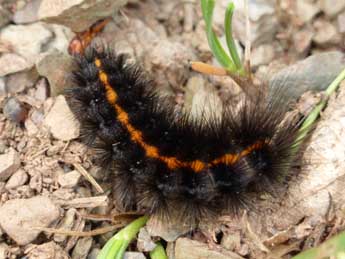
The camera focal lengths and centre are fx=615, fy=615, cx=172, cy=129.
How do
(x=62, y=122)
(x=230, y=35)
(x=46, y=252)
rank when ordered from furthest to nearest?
(x=62, y=122)
(x=230, y=35)
(x=46, y=252)

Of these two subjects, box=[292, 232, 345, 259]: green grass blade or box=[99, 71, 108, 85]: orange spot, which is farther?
box=[99, 71, 108, 85]: orange spot

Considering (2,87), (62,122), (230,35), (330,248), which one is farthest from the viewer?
(2,87)

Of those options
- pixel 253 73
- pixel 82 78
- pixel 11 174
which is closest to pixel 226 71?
pixel 253 73

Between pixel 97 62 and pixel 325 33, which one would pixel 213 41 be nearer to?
pixel 97 62

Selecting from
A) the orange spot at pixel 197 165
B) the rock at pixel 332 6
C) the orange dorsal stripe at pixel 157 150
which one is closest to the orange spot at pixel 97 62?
the orange dorsal stripe at pixel 157 150

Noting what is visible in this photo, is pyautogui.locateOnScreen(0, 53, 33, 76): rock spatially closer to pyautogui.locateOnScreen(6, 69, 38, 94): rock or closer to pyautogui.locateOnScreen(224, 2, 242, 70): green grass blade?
pyautogui.locateOnScreen(6, 69, 38, 94): rock

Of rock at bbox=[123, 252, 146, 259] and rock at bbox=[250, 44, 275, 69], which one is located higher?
rock at bbox=[250, 44, 275, 69]

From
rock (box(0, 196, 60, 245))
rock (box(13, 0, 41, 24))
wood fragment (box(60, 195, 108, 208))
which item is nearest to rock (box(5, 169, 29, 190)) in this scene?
rock (box(0, 196, 60, 245))

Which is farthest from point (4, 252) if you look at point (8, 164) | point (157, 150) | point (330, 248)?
point (330, 248)

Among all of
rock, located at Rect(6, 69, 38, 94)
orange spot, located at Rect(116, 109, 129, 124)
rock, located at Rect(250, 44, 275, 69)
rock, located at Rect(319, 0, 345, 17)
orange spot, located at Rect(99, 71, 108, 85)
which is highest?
rock, located at Rect(319, 0, 345, 17)
